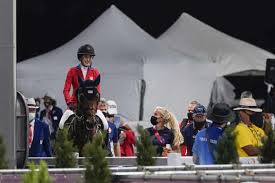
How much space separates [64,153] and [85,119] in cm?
516

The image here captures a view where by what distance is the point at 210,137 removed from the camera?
471 inches

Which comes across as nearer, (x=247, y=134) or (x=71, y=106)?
(x=247, y=134)

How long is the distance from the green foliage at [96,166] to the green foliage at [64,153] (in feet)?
7.55

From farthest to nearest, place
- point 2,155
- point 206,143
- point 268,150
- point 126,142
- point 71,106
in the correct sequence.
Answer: point 126,142 → point 71,106 → point 206,143 → point 2,155 → point 268,150

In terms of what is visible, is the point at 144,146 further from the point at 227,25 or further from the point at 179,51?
the point at 227,25

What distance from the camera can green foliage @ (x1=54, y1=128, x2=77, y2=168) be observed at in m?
9.76

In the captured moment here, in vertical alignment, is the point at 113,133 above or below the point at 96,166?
above

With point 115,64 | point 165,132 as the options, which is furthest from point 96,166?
point 115,64

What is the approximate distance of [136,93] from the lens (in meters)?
25.3

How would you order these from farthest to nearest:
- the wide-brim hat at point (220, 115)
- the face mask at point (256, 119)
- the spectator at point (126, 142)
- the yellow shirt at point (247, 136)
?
1. the spectator at point (126, 142)
2. the face mask at point (256, 119)
3. the yellow shirt at point (247, 136)
4. the wide-brim hat at point (220, 115)

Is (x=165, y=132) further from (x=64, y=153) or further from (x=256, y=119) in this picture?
(x=64, y=153)

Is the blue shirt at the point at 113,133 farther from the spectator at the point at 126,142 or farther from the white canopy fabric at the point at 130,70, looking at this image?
the white canopy fabric at the point at 130,70

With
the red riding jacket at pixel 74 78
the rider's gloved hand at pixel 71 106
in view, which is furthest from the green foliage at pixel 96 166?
the red riding jacket at pixel 74 78

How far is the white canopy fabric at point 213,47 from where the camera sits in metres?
27.0
